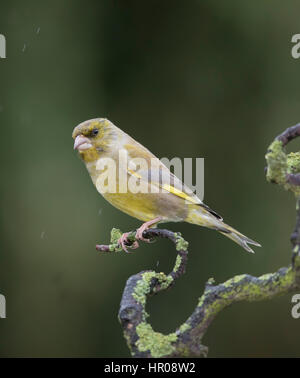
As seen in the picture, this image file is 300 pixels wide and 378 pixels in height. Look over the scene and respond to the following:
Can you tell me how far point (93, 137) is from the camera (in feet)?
7.64

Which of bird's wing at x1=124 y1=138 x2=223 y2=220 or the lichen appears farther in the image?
bird's wing at x1=124 y1=138 x2=223 y2=220

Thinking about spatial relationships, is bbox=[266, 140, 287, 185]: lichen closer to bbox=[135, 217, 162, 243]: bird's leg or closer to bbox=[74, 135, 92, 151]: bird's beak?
bbox=[135, 217, 162, 243]: bird's leg

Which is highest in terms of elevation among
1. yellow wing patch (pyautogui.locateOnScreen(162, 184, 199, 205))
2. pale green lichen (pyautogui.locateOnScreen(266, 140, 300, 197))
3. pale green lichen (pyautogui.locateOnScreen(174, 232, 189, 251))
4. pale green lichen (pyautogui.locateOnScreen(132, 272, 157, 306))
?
pale green lichen (pyautogui.locateOnScreen(266, 140, 300, 197))

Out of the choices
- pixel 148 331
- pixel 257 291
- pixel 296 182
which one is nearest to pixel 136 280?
pixel 148 331

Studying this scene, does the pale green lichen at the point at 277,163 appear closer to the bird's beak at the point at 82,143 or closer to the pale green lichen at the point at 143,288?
the pale green lichen at the point at 143,288

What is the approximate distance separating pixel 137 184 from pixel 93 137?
9.5 inches

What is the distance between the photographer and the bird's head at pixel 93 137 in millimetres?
2285

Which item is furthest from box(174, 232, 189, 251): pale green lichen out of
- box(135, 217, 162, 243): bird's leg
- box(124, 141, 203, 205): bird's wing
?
box(124, 141, 203, 205): bird's wing

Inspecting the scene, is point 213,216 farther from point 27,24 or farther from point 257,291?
point 27,24

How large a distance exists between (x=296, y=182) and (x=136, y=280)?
41 cm

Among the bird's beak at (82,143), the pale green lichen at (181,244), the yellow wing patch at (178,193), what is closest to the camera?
the pale green lichen at (181,244)

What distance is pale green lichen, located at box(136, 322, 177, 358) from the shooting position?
1.23m

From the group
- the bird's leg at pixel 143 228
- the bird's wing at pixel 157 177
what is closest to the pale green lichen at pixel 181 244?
the bird's leg at pixel 143 228

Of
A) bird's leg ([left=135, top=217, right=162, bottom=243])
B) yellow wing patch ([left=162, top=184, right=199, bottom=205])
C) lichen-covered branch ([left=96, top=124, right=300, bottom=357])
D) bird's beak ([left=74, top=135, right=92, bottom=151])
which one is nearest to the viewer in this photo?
lichen-covered branch ([left=96, top=124, right=300, bottom=357])
